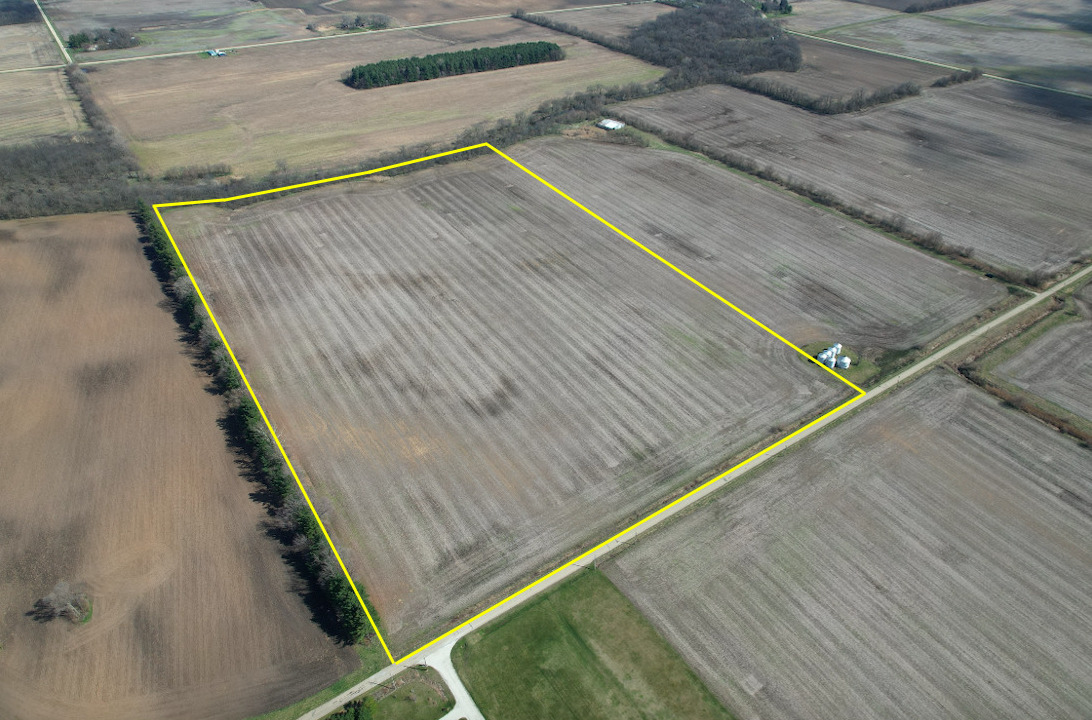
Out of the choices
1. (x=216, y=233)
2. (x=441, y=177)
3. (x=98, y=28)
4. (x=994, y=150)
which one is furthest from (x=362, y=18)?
(x=994, y=150)

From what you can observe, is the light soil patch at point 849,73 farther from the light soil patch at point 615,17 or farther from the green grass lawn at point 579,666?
the green grass lawn at point 579,666

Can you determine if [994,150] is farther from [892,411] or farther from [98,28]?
[98,28]

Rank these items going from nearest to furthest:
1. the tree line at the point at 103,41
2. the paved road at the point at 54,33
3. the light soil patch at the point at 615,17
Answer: the paved road at the point at 54,33, the tree line at the point at 103,41, the light soil patch at the point at 615,17

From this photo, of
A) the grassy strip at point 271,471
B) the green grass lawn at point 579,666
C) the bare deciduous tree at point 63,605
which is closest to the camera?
the green grass lawn at point 579,666

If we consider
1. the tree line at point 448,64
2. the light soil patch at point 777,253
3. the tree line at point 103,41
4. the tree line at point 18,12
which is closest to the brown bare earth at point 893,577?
the light soil patch at point 777,253

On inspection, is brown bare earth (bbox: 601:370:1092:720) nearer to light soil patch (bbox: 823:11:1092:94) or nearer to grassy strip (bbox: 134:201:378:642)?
grassy strip (bbox: 134:201:378:642)
